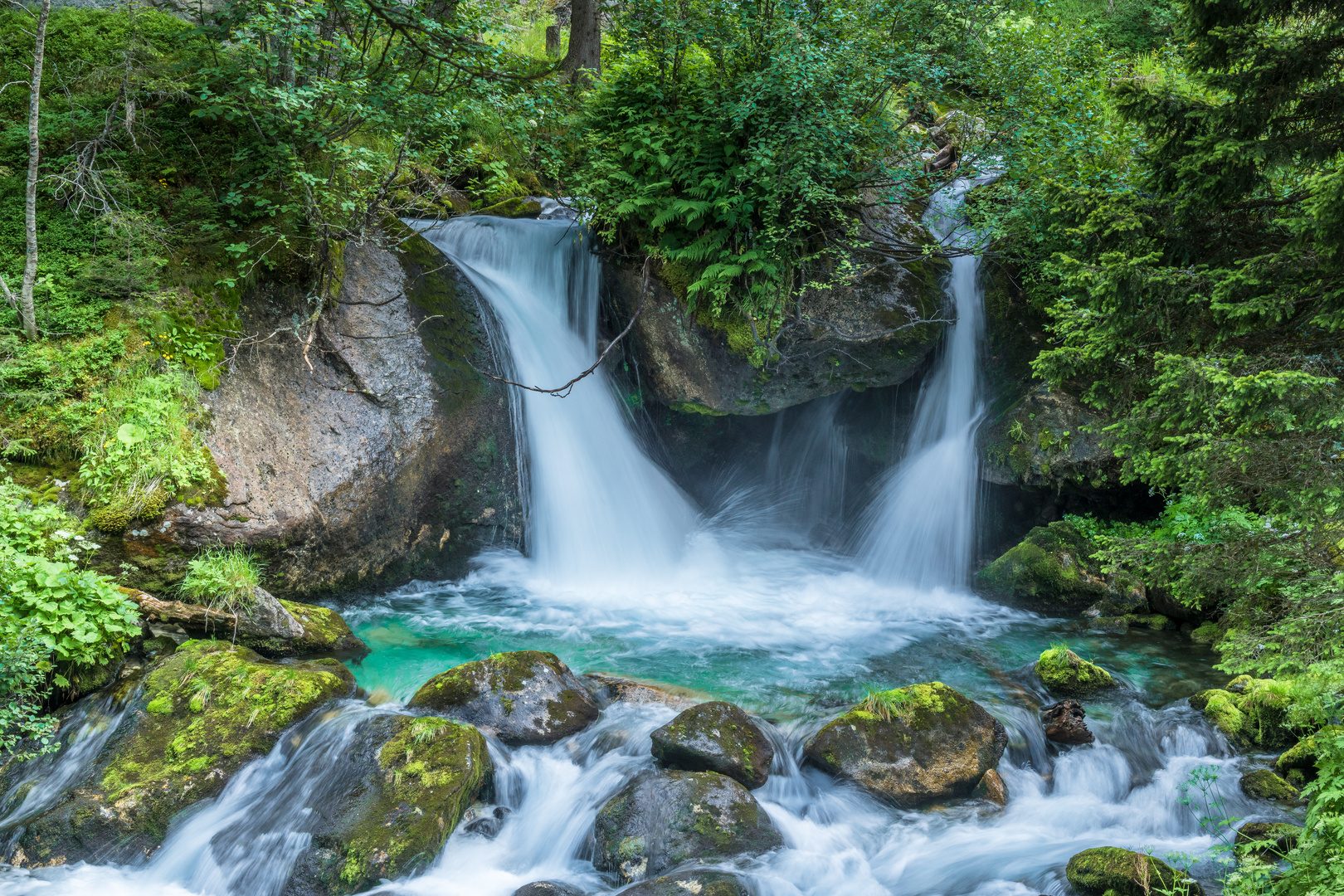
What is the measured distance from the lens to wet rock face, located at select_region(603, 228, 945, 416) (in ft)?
31.6

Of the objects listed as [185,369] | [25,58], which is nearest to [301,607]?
[185,369]

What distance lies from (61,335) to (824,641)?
7.87 m

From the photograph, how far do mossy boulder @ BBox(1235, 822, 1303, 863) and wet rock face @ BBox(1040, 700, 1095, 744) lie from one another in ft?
4.15

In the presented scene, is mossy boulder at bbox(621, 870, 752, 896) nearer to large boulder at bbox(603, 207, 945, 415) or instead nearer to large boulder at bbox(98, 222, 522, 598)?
large boulder at bbox(98, 222, 522, 598)

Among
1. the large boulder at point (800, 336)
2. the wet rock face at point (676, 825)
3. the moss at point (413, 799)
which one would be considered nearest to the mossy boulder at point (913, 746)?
the wet rock face at point (676, 825)

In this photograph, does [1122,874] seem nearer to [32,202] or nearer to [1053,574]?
[1053,574]

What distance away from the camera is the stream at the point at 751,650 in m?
4.72

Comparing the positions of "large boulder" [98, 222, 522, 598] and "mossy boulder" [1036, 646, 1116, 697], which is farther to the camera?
"large boulder" [98, 222, 522, 598]

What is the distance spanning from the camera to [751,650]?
7.70 meters

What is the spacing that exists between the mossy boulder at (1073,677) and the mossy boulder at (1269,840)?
1939 millimetres

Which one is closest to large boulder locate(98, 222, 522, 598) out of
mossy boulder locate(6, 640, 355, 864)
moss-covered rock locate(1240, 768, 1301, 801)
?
mossy boulder locate(6, 640, 355, 864)

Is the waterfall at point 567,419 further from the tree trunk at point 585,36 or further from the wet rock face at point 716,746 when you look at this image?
the wet rock face at point 716,746

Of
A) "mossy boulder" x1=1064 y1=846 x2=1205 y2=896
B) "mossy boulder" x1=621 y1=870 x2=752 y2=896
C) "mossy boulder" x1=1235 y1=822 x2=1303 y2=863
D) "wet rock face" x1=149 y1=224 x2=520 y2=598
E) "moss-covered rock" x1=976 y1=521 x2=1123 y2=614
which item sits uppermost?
"wet rock face" x1=149 y1=224 x2=520 y2=598

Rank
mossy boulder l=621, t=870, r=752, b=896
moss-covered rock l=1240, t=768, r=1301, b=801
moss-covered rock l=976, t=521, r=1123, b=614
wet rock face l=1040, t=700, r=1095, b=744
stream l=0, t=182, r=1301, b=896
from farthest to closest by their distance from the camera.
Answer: moss-covered rock l=976, t=521, r=1123, b=614, wet rock face l=1040, t=700, r=1095, b=744, moss-covered rock l=1240, t=768, r=1301, b=801, stream l=0, t=182, r=1301, b=896, mossy boulder l=621, t=870, r=752, b=896
